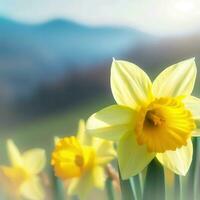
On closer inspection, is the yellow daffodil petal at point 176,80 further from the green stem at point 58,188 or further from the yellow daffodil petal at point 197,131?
the green stem at point 58,188

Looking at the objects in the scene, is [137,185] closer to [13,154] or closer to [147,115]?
[147,115]

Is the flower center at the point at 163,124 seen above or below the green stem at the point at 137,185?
above

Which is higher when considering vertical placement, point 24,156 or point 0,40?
point 0,40

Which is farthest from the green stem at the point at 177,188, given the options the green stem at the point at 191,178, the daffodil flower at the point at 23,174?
the daffodil flower at the point at 23,174

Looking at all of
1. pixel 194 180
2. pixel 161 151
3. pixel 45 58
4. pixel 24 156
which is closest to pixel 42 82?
pixel 45 58

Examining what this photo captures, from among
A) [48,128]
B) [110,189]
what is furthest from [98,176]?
[48,128]

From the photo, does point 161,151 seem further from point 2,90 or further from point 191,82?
point 2,90
